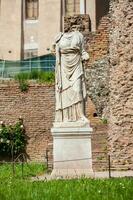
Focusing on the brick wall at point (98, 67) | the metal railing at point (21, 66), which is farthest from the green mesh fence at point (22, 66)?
the brick wall at point (98, 67)

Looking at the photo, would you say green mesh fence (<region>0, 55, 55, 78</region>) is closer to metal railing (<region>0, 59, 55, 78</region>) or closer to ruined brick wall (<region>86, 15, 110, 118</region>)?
metal railing (<region>0, 59, 55, 78</region>)

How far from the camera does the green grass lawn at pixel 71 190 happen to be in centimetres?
979

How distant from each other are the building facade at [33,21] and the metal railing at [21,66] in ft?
35.8

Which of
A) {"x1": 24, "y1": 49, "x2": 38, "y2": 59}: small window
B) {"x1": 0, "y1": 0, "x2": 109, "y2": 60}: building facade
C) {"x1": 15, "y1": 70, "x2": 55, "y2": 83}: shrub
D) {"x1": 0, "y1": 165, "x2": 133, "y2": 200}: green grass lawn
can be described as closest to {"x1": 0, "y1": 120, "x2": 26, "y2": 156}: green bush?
{"x1": 15, "y1": 70, "x2": 55, "y2": 83}: shrub

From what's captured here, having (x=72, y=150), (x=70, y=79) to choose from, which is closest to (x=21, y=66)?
(x=70, y=79)

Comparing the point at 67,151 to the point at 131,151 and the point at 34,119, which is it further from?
the point at 34,119

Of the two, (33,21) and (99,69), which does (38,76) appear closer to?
(99,69)

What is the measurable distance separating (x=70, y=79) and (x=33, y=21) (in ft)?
97.5

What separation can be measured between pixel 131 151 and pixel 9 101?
9.52 metres

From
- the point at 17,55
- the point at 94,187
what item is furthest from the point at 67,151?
the point at 17,55

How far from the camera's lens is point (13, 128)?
2564 cm

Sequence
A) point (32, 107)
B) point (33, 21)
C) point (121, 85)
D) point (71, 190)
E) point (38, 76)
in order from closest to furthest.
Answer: point (71, 190) → point (121, 85) → point (32, 107) → point (38, 76) → point (33, 21)

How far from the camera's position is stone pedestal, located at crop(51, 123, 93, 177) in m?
14.0

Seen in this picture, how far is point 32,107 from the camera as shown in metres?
26.2
